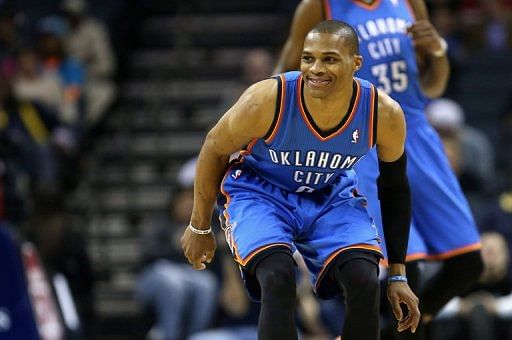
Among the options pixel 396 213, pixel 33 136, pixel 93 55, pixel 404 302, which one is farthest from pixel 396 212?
pixel 93 55

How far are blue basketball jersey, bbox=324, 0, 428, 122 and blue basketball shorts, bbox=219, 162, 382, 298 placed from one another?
0.79m

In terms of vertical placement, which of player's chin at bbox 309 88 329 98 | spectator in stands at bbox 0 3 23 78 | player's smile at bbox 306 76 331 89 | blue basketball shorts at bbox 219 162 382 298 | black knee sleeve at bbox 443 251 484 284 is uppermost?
player's smile at bbox 306 76 331 89

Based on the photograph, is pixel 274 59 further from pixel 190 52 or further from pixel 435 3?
pixel 435 3

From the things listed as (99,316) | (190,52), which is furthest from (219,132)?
(190,52)

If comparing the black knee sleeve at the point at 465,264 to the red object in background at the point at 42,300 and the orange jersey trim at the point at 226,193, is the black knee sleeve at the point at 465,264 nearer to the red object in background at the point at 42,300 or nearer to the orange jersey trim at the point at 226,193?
the orange jersey trim at the point at 226,193

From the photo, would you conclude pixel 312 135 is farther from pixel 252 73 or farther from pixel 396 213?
pixel 252 73

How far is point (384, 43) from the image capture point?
5504 mm

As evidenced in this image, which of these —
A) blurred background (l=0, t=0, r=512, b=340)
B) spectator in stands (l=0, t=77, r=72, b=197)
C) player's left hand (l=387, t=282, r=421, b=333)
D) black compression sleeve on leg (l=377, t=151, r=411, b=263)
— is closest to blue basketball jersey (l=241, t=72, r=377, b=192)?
black compression sleeve on leg (l=377, t=151, r=411, b=263)

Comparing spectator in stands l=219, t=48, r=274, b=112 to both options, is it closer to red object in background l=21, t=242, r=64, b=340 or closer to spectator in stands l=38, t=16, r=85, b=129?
spectator in stands l=38, t=16, r=85, b=129

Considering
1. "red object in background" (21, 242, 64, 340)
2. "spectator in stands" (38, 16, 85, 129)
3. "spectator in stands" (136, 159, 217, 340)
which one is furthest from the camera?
"spectator in stands" (38, 16, 85, 129)

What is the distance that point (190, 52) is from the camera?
39.5 ft

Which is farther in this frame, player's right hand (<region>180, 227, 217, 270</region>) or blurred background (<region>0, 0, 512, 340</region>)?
blurred background (<region>0, 0, 512, 340</region>)

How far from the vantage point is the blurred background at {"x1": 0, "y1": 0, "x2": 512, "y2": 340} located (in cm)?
868

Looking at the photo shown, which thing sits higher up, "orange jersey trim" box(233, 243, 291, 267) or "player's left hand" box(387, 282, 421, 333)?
"orange jersey trim" box(233, 243, 291, 267)
